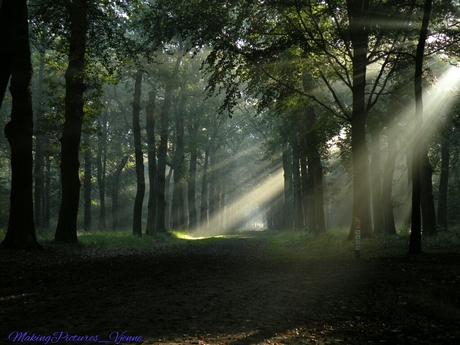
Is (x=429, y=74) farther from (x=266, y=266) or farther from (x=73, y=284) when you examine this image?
(x=73, y=284)

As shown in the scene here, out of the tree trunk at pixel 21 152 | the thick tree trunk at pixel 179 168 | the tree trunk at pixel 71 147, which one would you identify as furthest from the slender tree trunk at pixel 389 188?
the thick tree trunk at pixel 179 168

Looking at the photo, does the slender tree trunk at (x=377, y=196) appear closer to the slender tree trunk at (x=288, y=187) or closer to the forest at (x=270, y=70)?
the forest at (x=270, y=70)

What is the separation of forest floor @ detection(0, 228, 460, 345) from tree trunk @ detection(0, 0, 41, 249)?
9.38 ft

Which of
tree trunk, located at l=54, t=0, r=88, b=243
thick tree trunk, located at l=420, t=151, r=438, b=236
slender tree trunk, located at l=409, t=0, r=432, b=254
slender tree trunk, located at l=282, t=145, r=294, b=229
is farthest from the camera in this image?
slender tree trunk, located at l=282, t=145, r=294, b=229

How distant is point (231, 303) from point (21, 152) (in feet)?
37.6

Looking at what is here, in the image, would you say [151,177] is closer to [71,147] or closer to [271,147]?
[271,147]

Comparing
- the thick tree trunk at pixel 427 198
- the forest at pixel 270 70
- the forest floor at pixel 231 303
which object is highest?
the forest at pixel 270 70

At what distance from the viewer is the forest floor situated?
5461 mm

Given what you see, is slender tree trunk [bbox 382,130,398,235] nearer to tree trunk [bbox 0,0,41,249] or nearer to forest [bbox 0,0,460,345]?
forest [bbox 0,0,460,345]

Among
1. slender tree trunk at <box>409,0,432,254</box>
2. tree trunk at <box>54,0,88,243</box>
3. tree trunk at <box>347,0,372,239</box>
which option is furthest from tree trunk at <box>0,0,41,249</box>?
slender tree trunk at <box>409,0,432,254</box>

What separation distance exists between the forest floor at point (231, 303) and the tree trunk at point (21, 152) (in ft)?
9.38

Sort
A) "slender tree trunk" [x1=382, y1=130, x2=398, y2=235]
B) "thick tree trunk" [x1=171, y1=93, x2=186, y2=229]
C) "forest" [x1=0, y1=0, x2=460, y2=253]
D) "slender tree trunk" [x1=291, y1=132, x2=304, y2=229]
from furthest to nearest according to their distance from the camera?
1. "thick tree trunk" [x1=171, y1=93, x2=186, y2=229]
2. "slender tree trunk" [x1=291, y1=132, x2=304, y2=229]
3. "slender tree trunk" [x1=382, y1=130, x2=398, y2=235]
4. "forest" [x1=0, y1=0, x2=460, y2=253]

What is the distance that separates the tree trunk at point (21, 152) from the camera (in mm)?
15133

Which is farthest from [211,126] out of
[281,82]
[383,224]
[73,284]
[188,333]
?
[188,333]
